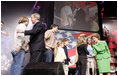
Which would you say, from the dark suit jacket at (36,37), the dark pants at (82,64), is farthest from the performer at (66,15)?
the dark suit jacket at (36,37)

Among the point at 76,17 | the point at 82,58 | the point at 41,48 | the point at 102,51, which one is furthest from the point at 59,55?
the point at 76,17

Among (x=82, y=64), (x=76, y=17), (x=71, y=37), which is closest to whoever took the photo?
(x=82, y=64)

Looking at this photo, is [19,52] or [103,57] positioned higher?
[19,52]

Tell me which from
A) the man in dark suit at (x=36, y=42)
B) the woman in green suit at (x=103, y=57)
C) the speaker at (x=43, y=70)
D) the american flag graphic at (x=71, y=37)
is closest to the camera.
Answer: the speaker at (x=43, y=70)

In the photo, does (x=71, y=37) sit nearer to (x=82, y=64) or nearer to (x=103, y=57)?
(x=82, y=64)

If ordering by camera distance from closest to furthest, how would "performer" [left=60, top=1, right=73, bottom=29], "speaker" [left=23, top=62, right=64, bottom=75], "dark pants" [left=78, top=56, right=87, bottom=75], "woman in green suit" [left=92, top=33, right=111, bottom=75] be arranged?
"speaker" [left=23, top=62, right=64, bottom=75] < "woman in green suit" [left=92, top=33, right=111, bottom=75] < "dark pants" [left=78, top=56, right=87, bottom=75] < "performer" [left=60, top=1, right=73, bottom=29]

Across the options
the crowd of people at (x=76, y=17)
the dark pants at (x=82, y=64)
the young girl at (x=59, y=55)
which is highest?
the crowd of people at (x=76, y=17)

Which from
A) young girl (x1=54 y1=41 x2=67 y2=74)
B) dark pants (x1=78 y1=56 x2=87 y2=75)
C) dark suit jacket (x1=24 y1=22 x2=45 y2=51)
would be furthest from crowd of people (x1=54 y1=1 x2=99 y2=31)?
dark suit jacket (x1=24 y1=22 x2=45 y2=51)

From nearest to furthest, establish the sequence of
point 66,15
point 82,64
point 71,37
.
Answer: point 82,64 < point 71,37 < point 66,15

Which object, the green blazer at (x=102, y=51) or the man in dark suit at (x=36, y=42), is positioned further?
the green blazer at (x=102, y=51)

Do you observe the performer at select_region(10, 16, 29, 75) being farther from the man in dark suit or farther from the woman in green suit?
the woman in green suit

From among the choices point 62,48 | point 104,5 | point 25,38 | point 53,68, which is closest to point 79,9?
point 104,5

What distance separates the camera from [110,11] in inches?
271

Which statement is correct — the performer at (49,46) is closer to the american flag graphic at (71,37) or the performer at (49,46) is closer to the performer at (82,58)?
the performer at (82,58)
